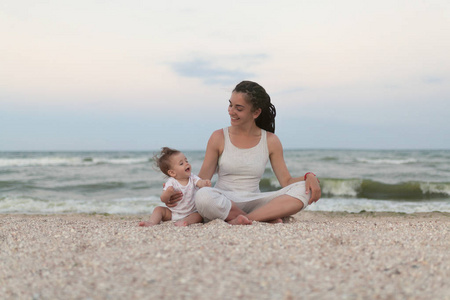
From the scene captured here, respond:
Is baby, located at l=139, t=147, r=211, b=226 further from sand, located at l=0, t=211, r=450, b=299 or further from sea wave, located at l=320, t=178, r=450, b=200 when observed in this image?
sea wave, located at l=320, t=178, r=450, b=200

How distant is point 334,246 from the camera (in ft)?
10.3

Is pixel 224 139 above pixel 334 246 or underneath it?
above

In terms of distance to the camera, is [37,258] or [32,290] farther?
[37,258]

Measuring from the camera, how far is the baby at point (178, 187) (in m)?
4.48

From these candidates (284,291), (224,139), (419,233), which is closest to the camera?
(284,291)

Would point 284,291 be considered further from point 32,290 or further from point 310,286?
point 32,290

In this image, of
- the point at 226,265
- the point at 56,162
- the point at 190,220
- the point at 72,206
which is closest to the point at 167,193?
the point at 190,220

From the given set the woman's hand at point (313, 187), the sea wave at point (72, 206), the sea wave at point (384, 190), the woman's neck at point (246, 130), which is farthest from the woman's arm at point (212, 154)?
the sea wave at point (384, 190)

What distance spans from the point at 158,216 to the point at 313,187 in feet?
5.97

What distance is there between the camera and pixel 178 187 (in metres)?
4.55

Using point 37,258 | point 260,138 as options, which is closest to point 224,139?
point 260,138

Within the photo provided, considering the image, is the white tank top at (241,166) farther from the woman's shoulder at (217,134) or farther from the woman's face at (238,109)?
the woman's face at (238,109)

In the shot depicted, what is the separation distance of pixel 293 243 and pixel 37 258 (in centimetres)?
198

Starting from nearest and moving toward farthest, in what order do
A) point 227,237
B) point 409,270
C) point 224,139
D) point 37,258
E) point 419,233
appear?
point 409,270 < point 37,258 < point 227,237 < point 419,233 < point 224,139
